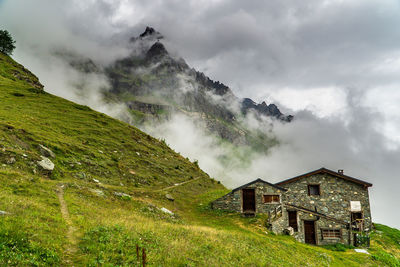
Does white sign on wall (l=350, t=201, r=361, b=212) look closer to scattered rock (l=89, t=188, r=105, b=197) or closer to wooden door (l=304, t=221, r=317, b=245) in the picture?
wooden door (l=304, t=221, r=317, b=245)

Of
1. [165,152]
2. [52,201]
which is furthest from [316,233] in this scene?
[165,152]

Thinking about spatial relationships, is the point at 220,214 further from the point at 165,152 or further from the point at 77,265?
the point at 165,152

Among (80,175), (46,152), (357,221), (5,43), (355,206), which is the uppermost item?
(5,43)

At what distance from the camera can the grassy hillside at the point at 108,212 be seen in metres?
12.7

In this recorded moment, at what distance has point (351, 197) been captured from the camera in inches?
1699

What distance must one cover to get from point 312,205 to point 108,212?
3558 cm

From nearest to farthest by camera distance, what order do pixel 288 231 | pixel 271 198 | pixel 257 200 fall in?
pixel 288 231
pixel 257 200
pixel 271 198

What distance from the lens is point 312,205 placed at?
1688 inches

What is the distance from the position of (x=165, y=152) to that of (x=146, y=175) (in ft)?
74.0

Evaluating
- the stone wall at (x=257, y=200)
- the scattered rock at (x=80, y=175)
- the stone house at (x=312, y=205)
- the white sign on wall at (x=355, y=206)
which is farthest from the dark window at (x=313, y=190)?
the scattered rock at (x=80, y=175)

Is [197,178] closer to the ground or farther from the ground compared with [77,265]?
farther from the ground

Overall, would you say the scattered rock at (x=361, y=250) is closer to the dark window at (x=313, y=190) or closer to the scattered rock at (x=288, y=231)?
the scattered rock at (x=288, y=231)

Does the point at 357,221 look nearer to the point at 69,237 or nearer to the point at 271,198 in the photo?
the point at 271,198

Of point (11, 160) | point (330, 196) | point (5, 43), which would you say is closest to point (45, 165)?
point (11, 160)
